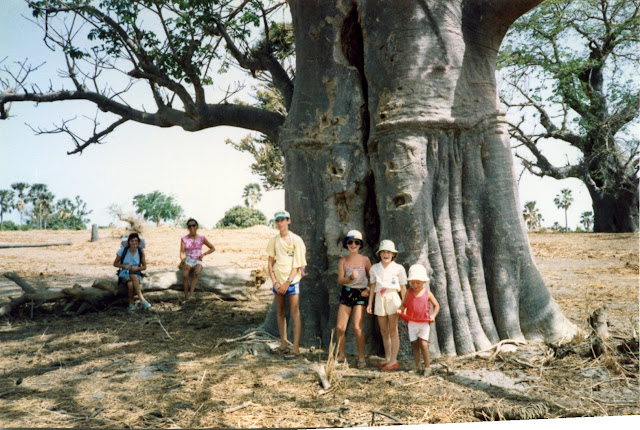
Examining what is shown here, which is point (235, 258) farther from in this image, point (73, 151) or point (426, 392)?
point (426, 392)

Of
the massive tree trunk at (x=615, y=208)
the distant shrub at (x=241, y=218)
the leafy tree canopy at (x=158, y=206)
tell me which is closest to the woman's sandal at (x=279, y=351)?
the massive tree trunk at (x=615, y=208)

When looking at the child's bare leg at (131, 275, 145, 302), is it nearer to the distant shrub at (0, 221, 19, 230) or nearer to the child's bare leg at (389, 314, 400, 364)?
the child's bare leg at (389, 314, 400, 364)

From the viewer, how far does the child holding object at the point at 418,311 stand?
4.33 meters

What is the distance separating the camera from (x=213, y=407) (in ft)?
12.1

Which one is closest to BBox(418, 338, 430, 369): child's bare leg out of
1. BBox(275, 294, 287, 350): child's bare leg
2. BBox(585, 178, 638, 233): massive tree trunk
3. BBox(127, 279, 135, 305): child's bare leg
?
BBox(275, 294, 287, 350): child's bare leg

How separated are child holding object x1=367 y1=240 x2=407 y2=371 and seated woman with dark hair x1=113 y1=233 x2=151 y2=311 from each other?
3.83m

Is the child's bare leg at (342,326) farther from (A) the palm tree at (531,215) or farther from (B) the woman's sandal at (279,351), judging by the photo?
(A) the palm tree at (531,215)

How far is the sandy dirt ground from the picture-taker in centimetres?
363

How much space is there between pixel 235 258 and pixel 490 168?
860cm

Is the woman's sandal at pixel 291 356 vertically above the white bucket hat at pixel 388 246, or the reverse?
the white bucket hat at pixel 388 246

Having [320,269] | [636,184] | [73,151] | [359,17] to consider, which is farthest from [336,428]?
[636,184]

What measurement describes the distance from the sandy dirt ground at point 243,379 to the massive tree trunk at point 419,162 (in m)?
0.47

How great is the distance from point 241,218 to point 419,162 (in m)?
18.5

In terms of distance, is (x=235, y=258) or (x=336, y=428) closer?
(x=336, y=428)
